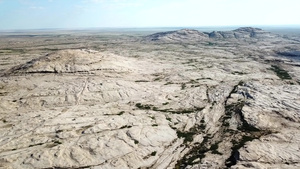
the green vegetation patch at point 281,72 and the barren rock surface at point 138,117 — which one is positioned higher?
the barren rock surface at point 138,117

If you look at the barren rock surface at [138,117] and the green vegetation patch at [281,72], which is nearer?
the barren rock surface at [138,117]

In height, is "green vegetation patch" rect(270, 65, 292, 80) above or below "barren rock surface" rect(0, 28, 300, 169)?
below

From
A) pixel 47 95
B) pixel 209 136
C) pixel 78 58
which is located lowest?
pixel 209 136

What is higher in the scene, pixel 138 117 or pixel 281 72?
pixel 138 117

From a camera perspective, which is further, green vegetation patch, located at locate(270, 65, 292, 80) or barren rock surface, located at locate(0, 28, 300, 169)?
green vegetation patch, located at locate(270, 65, 292, 80)

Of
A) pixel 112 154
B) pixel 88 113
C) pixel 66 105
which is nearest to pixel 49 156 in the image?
pixel 112 154

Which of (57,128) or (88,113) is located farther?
(88,113)

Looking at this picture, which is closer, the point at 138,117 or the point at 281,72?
the point at 138,117

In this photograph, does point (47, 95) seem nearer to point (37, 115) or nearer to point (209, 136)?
point (37, 115)
